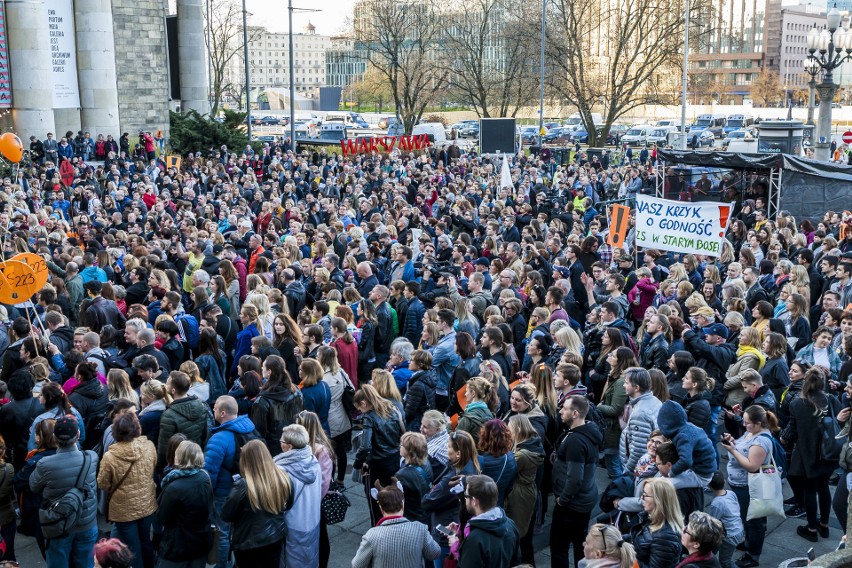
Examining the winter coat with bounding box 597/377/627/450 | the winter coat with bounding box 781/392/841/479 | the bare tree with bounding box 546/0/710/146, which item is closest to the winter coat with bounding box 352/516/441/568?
the winter coat with bounding box 597/377/627/450

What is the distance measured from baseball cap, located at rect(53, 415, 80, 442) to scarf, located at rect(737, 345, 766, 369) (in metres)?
5.80

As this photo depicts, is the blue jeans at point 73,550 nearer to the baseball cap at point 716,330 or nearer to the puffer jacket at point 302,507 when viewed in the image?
the puffer jacket at point 302,507

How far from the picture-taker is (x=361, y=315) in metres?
9.86

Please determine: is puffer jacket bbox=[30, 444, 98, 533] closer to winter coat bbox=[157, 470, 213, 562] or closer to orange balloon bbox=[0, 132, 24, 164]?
winter coat bbox=[157, 470, 213, 562]

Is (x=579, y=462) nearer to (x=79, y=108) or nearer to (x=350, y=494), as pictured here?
(x=350, y=494)

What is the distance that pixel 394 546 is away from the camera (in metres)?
5.27

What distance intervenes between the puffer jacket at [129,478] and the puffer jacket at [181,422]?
33cm

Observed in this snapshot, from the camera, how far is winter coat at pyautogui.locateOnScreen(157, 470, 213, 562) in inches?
229

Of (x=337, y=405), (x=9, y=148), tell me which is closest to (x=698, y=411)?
(x=337, y=405)

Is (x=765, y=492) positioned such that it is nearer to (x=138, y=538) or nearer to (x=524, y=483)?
(x=524, y=483)

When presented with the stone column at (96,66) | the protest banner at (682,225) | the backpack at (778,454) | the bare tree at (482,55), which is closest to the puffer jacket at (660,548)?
the backpack at (778,454)

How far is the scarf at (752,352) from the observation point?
26.9ft

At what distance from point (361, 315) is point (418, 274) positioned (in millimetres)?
3357

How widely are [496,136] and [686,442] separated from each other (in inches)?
1012
